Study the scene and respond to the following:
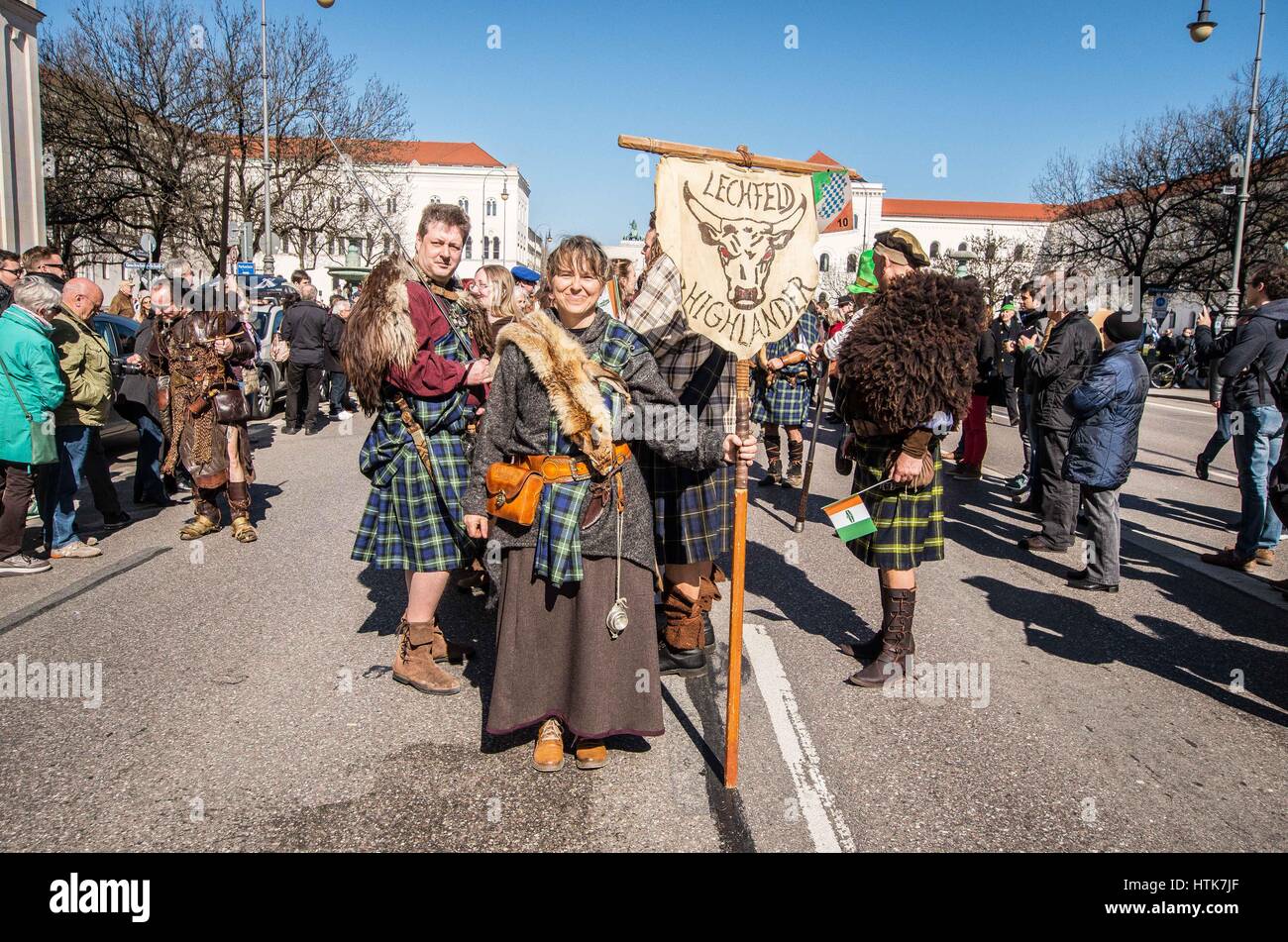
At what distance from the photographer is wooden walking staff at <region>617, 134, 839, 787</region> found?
313 cm

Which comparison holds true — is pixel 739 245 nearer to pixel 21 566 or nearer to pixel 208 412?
pixel 208 412

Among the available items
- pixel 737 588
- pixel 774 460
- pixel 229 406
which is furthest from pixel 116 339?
pixel 737 588

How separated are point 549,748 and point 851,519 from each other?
1747 mm

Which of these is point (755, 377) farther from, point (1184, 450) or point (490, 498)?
point (1184, 450)

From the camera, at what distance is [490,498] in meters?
3.40

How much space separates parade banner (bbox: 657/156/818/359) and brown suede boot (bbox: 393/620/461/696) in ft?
6.68

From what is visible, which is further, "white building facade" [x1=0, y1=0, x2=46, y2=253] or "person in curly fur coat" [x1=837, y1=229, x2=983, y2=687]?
"white building facade" [x1=0, y1=0, x2=46, y2=253]

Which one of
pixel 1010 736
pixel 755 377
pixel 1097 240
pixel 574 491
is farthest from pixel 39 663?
pixel 1097 240

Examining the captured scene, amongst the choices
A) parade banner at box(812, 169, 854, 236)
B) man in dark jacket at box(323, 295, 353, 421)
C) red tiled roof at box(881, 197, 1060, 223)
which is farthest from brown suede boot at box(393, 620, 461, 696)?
red tiled roof at box(881, 197, 1060, 223)

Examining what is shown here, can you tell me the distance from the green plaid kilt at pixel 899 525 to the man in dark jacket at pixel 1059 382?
3354 mm

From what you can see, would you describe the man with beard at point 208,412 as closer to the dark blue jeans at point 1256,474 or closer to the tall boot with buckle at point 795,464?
the tall boot with buckle at point 795,464

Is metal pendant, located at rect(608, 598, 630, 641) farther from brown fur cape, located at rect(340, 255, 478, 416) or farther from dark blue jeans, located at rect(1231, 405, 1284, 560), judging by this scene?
dark blue jeans, located at rect(1231, 405, 1284, 560)
